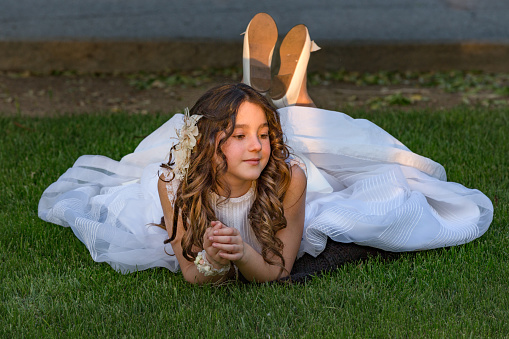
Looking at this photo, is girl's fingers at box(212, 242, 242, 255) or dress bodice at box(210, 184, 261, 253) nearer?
girl's fingers at box(212, 242, 242, 255)

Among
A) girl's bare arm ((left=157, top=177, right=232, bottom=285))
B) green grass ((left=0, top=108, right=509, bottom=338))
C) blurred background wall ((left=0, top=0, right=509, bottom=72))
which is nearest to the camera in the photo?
green grass ((left=0, top=108, right=509, bottom=338))

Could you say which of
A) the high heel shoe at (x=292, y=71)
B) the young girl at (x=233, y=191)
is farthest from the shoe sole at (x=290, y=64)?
the young girl at (x=233, y=191)

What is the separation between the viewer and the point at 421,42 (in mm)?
7094

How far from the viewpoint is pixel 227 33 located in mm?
7891

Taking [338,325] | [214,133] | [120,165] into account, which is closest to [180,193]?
[214,133]

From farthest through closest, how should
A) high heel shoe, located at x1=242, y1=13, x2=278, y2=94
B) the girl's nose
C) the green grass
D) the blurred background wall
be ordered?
the blurred background wall → high heel shoe, located at x1=242, y1=13, x2=278, y2=94 → the girl's nose → the green grass

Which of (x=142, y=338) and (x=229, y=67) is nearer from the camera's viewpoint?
(x=142, y=338)

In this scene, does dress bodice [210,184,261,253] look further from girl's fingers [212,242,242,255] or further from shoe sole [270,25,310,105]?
shoe sole [270,25,310,105]

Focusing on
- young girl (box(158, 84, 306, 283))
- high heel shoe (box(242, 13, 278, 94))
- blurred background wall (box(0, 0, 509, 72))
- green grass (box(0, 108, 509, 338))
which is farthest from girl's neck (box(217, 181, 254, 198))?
blurred background wall (box(0, 0, 509, 72))

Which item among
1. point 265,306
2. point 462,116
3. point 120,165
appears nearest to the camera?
point 265,306

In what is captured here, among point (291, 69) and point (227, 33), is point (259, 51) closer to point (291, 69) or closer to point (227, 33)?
point (291, 69)

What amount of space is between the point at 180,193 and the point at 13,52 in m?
4.94

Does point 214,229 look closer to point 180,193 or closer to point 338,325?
point 180,193

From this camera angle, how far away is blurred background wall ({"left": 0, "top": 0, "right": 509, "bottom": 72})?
6977 mm
